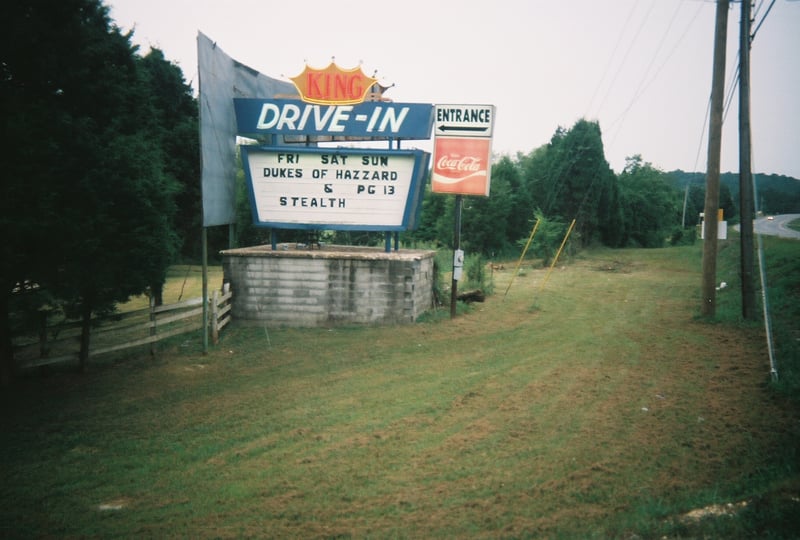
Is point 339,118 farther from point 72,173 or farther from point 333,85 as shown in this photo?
point 72,173

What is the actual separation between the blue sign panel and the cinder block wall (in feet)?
11.4

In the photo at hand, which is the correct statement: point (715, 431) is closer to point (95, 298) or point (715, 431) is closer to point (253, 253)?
point (95, 298)

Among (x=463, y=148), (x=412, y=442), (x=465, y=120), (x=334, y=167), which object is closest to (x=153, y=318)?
(x=334, y=167)

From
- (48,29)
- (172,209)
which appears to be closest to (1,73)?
(48,29)

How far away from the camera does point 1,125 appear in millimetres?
6695

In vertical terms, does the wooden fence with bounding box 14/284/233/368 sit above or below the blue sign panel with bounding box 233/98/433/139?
below

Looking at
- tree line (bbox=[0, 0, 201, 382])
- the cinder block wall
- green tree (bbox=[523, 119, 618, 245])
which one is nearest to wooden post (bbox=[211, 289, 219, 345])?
the cinder block wall

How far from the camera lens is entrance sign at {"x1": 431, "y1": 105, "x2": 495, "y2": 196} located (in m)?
13.9

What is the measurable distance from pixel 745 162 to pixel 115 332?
600 inches

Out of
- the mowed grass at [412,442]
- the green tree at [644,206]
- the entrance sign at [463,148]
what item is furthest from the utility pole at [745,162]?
the green tree at [644,206]

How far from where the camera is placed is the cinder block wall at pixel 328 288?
527 inches

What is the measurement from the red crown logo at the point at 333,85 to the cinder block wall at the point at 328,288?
4181mm

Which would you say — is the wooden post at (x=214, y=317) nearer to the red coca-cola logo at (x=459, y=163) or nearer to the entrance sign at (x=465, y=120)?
the red coca-cola logo at (x=459, y=163)

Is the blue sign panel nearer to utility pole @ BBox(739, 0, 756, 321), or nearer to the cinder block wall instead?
the cinder block wall
